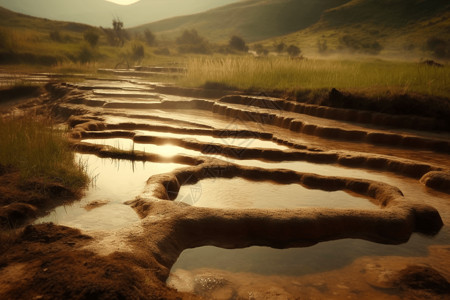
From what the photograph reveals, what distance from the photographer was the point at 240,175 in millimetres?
4156

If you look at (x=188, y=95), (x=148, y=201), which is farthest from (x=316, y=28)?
(x=148, y=201)

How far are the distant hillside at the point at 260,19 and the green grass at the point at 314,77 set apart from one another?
6414cm

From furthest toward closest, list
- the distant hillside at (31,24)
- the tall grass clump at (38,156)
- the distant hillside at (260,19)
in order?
the distant hillside at (260,19) → the distant hillside at (31,24) → the tall grass clump at (38,156)

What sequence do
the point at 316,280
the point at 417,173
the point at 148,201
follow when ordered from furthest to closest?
the point at 417,173
the point at 148,201
the point at 316,280

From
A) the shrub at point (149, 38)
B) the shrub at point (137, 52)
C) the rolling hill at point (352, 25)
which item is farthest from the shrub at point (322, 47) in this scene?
the shrub at point (137, 52)

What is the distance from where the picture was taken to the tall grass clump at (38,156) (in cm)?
354

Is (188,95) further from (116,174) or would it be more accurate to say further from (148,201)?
(148,201)

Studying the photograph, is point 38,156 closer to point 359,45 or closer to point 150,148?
point 150,148

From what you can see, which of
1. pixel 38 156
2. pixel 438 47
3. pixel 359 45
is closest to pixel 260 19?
pixel 359 45

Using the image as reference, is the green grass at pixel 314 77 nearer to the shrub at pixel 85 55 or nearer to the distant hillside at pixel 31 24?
the shrub at pixel 85 55

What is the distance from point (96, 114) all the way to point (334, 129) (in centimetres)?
469

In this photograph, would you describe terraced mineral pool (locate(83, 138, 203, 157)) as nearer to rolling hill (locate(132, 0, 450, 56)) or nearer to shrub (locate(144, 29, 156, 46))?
rolling hill (locate(132, 0, 450, 56))

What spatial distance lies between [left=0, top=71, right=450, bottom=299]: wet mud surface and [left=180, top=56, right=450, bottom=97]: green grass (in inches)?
118

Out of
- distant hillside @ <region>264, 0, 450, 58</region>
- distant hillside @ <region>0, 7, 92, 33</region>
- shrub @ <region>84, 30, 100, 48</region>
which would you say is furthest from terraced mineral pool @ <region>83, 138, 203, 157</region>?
distant hillside @ <region>0, 7, 92, 33</region>
